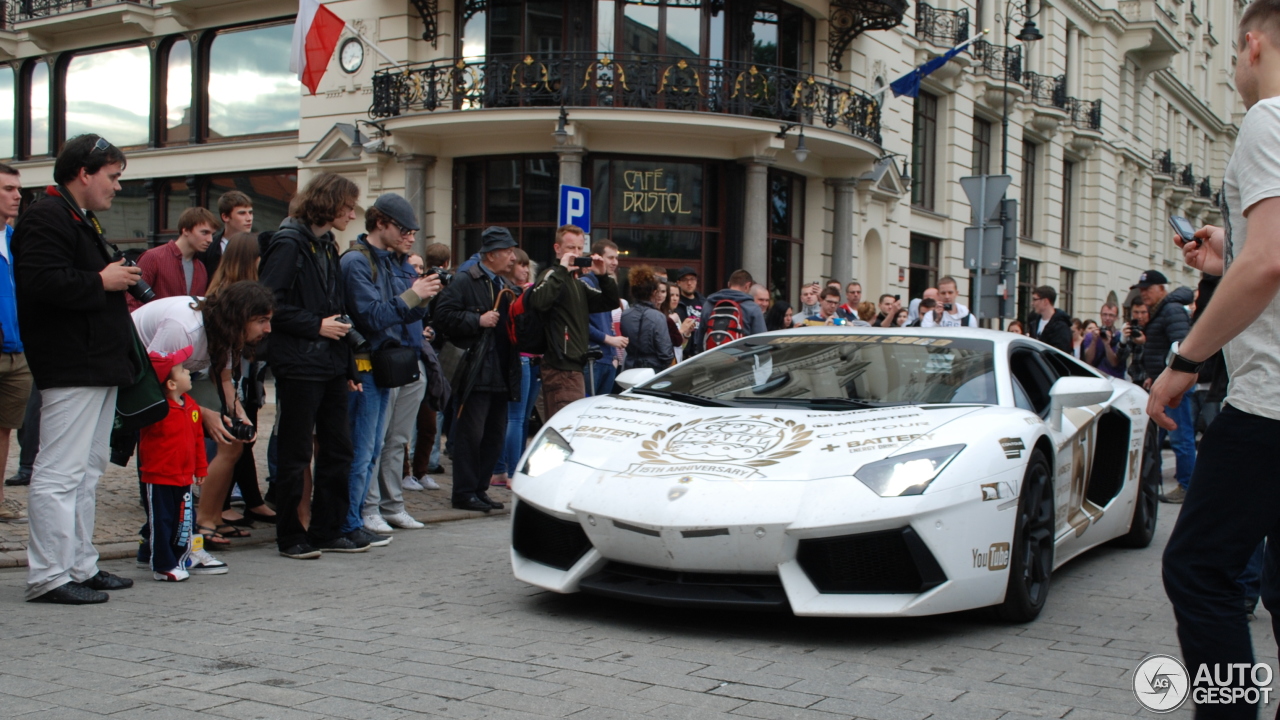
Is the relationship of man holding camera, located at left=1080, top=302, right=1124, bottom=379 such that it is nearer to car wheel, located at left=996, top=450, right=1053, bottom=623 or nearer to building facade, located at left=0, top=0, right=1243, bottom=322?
building facade, located at left=0, top=0, right=1243, bottom=322

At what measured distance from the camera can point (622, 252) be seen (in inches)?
738

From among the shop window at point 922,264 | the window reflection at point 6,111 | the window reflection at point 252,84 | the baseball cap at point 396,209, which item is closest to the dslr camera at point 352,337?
the baseball cap at point 396,209

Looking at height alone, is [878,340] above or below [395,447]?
above

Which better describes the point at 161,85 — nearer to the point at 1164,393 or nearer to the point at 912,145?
the point at 912,145

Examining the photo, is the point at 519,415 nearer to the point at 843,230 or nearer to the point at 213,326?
the point at 213,326

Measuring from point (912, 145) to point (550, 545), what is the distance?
21.0 meters

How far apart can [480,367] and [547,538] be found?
2947 millimetres

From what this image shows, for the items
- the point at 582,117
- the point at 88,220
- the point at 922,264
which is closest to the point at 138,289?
the point at 88,220

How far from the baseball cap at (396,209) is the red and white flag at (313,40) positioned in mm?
12317

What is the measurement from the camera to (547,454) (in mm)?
4910

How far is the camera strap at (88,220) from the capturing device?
15.9ft

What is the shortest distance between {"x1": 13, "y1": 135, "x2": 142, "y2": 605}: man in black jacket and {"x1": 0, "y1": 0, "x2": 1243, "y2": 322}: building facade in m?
11.6

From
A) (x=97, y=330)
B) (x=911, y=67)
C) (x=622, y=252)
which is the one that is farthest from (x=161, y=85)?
(x=97, y=330)

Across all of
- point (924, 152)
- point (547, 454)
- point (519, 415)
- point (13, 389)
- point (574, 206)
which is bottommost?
point (519, 415)
